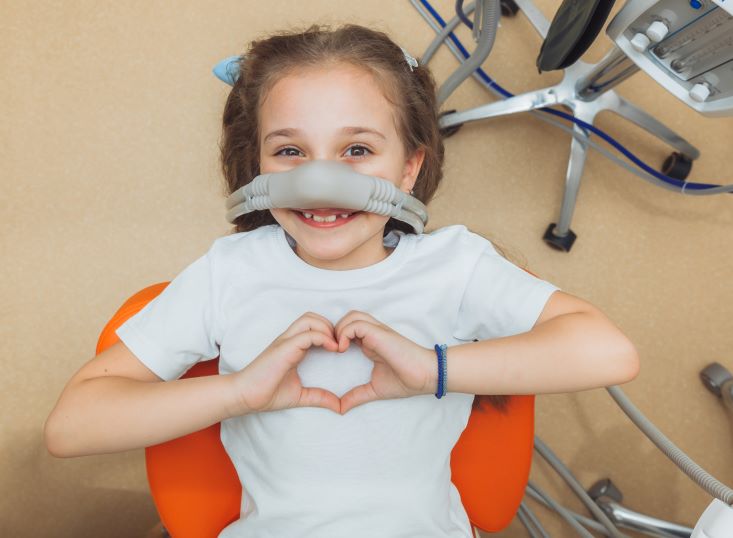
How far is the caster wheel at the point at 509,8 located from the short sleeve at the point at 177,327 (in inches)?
45.0

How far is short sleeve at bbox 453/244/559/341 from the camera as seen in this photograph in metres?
0.84

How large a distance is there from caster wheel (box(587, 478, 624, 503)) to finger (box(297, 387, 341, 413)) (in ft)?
2.97

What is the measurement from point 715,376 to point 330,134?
48.6 inches

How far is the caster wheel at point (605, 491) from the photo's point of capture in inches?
56.3

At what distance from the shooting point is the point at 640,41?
0.96 metres

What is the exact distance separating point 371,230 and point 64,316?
0.96 m

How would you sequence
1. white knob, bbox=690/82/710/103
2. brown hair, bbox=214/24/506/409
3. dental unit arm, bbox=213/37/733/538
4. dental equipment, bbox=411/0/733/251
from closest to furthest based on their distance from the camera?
dental unit arm, bbox=213/37/733/538 < brown hair, bbox=214/24/506/409 < white knob, bbox=690/82/710/103 < dental equipment, bbox=411/0/733/251

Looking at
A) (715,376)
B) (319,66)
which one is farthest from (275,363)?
(715,376)

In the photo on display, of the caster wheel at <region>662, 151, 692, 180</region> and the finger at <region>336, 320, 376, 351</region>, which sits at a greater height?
the caster wheel at <region>662, 151, 692, 180</region>

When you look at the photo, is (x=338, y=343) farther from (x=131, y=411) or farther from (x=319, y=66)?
(x=319, y=66)

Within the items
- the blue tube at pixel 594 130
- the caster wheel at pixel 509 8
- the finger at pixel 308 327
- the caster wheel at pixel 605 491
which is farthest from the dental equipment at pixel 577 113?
the finger at pixel 308 327

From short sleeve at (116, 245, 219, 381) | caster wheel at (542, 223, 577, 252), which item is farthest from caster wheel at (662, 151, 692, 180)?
short sleeve at (116, 245, 219, 381)

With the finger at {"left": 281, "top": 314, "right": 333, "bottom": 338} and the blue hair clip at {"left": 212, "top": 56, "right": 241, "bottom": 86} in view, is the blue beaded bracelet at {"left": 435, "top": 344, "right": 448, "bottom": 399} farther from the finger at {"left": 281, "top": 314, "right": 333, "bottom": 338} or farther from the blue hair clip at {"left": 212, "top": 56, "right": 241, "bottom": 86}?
the blue hair clip at {"left": 212, "top": 56, "right": 241, "bottom": 86}

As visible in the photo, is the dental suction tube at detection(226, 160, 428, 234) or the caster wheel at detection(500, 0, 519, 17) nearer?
the dental suction tube at detection(226, 160, 428, 234)
